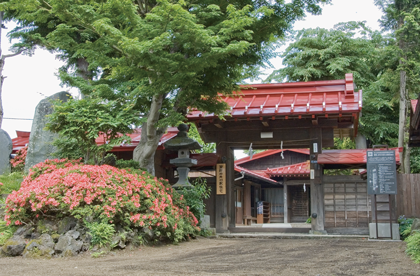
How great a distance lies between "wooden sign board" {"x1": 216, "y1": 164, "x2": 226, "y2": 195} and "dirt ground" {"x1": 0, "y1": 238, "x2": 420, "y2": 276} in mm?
5310

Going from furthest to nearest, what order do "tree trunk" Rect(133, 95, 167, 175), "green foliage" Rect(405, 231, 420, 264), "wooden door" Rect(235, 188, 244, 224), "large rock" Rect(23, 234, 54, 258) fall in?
"wooden door" Rect(235, 188, 244, 224), "tree trunk" Rect(133, 95, 167, 175), "large rock" Rect(23, 234, 54, 258), "green foliage" Rect(405, 231, 420, 264)

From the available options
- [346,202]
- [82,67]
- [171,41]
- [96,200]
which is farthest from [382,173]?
[82,67]

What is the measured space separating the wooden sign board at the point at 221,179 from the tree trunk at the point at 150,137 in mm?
3324

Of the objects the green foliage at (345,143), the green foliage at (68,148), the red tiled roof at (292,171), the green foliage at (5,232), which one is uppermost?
the green foliage at (345,143)

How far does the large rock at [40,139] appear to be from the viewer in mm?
12648

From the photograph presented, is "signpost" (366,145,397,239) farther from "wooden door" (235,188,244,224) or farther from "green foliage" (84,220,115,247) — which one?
"wooden door" (235,188,244,224)

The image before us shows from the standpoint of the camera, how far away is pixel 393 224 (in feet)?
35.7

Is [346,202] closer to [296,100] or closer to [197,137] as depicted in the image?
[296,100]

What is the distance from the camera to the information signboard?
1083 cm

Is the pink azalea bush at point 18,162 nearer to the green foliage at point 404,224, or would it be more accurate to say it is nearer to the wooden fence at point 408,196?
the green foliage at point 404,224

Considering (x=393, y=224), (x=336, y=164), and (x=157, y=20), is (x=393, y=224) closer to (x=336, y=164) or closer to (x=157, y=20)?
(x=336, y=164)

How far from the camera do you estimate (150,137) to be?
10414 millimetres

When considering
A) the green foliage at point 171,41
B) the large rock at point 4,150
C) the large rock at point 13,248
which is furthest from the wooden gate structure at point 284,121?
the large rock at point 13,248

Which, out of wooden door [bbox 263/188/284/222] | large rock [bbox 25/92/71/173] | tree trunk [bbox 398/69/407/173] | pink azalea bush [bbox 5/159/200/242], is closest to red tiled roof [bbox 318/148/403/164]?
tree trunk [bbox 398/69/407/173]
